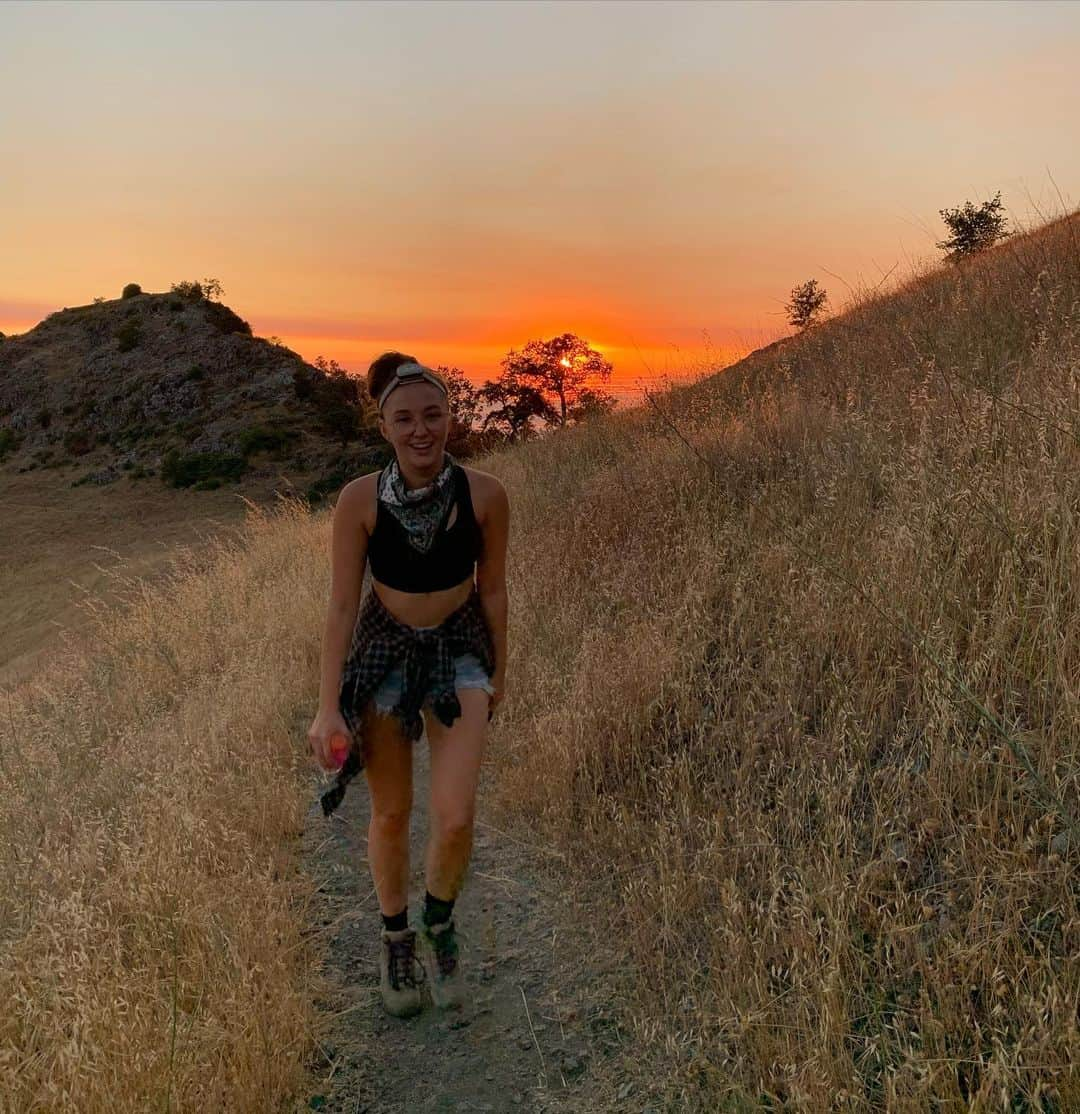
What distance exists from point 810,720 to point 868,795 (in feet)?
1.59

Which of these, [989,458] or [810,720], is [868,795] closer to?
[810,720]

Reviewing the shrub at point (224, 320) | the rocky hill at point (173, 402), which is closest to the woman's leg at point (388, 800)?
the rocky hill at point (173, 402)

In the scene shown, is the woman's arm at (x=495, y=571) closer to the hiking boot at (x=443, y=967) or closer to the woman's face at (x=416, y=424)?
the woman's face at (x=416, y=424)

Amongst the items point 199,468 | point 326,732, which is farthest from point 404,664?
point 199,468

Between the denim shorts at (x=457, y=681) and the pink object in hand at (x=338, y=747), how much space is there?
15 cm

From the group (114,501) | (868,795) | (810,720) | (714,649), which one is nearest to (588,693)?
(714,649)

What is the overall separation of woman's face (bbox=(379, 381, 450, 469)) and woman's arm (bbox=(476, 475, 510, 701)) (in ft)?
0.74

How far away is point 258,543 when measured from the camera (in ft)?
38.7

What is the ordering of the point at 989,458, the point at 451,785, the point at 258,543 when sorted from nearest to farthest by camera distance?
the point at 451,785 → the point at 989,458 → the point at 258,543

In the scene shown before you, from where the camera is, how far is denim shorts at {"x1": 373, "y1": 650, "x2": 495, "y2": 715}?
2469 millimetres

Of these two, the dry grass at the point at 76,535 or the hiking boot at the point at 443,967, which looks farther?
the dry grass at the point at 76,535

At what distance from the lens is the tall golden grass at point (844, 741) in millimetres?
1936

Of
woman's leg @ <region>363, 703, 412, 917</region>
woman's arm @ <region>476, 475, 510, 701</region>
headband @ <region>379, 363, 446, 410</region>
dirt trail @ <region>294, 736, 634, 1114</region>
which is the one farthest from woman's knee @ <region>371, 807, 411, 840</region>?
headband @ <region>379, 363, 446, 410</region>

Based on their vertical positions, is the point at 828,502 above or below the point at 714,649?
above
